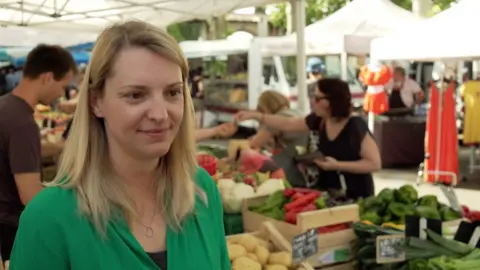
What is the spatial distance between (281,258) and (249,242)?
0.19m

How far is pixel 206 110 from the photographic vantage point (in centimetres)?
1572

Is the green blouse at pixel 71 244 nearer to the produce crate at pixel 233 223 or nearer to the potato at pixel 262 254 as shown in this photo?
the potato at pixel 262 254

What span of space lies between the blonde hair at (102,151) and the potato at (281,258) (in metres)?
1.55

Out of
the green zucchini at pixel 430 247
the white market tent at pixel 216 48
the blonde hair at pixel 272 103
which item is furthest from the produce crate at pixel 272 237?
the white market tent at pixel 216 48

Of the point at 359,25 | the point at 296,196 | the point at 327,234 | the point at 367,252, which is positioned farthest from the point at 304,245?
the point at 359,25

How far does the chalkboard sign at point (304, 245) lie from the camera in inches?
116

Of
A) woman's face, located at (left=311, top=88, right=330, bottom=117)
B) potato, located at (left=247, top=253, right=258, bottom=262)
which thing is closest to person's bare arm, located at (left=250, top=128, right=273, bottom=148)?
woman's face, located at (left=311, top=88, right=330, bottom=117)

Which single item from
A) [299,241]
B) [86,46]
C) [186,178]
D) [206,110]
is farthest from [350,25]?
[206,110]

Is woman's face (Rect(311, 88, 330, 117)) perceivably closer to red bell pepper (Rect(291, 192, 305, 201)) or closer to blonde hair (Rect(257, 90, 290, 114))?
red bell pepper (Rect(291, 192, 305, 201))

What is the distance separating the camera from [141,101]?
1474mm

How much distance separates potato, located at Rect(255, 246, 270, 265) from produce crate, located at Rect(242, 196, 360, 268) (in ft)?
0.78

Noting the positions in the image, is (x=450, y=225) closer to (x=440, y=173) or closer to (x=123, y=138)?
(x=123, y=138)

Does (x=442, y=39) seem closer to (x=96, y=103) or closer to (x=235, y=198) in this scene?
(x=235, y=198)

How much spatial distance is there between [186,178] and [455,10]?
384 cm
